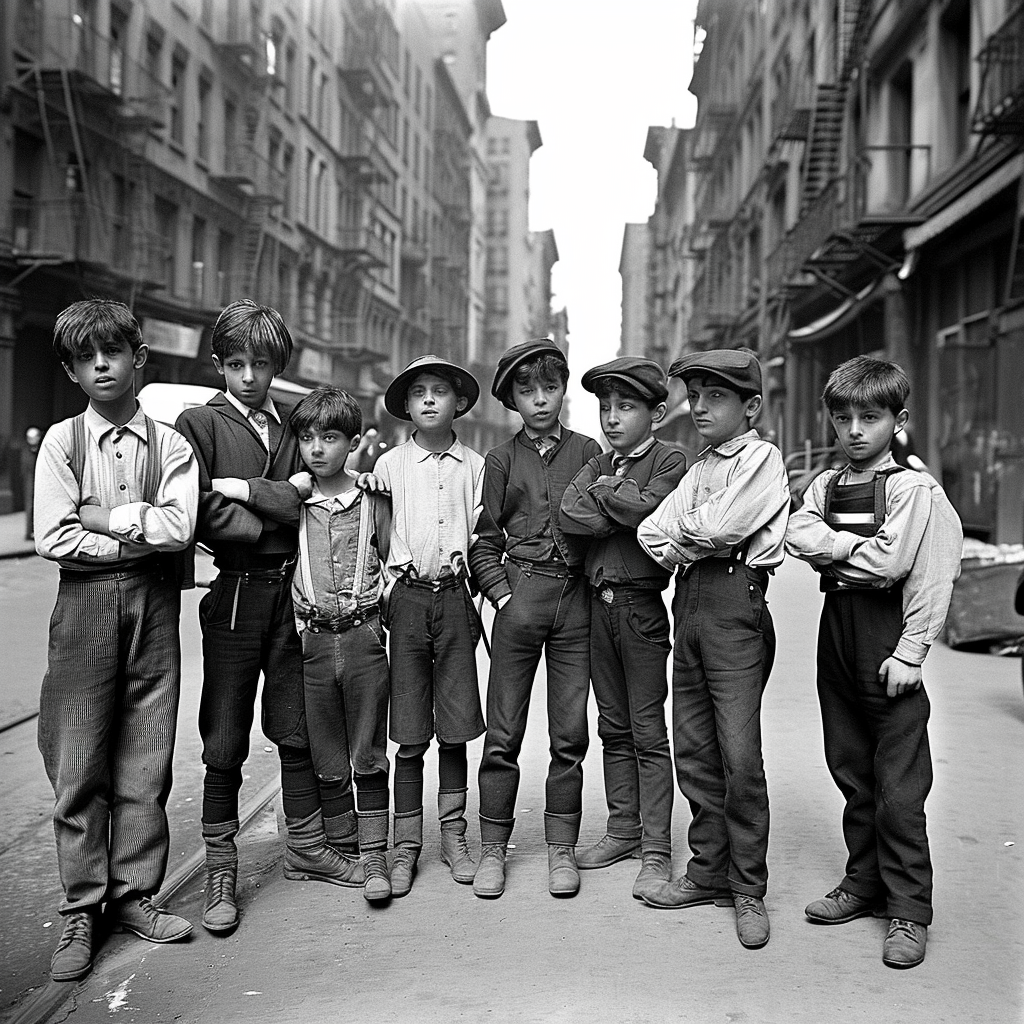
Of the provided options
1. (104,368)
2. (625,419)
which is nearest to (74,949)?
(104,368)

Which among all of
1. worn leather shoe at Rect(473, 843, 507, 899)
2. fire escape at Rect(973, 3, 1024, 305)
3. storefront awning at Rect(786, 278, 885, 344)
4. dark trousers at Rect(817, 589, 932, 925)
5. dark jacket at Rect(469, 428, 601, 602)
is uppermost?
fire escape at Rect(973, 3, 1024, 305)

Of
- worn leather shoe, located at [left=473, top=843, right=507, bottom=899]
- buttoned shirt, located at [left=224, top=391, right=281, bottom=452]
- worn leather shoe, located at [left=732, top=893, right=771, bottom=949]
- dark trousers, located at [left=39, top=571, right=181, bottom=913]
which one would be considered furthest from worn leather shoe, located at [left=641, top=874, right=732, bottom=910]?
buttoned shirt, located at [left=224, top=391, right=281, bottom=452]

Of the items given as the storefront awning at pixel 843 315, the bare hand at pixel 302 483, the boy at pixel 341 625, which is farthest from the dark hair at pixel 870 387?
the storefront awning at pixel 843 315

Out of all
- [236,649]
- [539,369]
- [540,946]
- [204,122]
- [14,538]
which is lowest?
[540,946]

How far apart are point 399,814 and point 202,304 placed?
26620mm

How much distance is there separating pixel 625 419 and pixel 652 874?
5.31 ft

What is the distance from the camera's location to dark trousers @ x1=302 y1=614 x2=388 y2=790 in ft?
13.5

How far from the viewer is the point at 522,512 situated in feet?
14.5

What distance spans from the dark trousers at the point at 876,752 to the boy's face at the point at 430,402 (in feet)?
5.12

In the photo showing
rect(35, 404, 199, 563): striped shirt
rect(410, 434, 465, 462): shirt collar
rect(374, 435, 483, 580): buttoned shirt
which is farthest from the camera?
Answer: rect(410, 434, 465, 462): shirt collar

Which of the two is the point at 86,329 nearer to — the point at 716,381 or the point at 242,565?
the point at 242,565

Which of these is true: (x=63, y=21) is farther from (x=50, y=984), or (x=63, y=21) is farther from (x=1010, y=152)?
(x=50, y=984)

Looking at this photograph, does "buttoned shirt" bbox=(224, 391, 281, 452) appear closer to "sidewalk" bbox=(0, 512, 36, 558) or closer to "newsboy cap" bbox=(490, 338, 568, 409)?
"newsboy cap" bbox=(490, 338, 568, 409)

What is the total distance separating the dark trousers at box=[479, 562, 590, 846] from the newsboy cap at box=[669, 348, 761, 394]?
3.00ft
